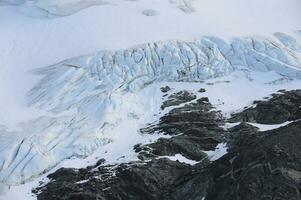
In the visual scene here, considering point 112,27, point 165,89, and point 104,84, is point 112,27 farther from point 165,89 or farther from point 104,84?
point 165,89

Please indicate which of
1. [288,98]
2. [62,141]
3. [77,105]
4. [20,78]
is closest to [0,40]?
[20,78]

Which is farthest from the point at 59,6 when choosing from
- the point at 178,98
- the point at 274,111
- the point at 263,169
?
the point at 263,169

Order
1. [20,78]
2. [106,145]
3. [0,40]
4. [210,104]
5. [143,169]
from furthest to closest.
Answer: [0,40] → [20,78] → [210,104] → [106,145] → [143,169]

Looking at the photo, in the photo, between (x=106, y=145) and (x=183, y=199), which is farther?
(x=106, y=145)

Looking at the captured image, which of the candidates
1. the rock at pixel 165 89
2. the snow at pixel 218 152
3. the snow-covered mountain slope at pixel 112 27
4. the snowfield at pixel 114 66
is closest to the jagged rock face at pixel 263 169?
the snow at pixel 218 152

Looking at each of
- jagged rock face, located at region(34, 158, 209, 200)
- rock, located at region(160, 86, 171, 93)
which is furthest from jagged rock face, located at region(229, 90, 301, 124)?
rock, located at region(160, 86, 171, 93)

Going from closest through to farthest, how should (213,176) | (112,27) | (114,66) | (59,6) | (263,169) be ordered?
(263,169) < (213,176) < (114,66) < (112,27) < (59,6)

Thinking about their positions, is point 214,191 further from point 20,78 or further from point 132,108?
point 20,78
